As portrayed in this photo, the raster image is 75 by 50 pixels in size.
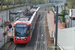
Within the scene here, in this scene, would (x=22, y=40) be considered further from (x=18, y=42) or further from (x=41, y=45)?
(x=41, y=45)

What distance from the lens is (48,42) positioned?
1466 centimetres

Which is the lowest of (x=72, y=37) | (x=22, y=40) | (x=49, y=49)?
(x=49, y=49)

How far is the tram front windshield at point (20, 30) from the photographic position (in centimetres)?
1298

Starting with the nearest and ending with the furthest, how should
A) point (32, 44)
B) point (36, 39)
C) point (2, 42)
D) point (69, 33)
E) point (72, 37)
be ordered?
point (72, 37)
point (69, 33)
point (2, 42)
point (32, 44)
point (36, 39)

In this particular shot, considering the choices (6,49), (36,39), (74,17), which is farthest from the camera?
(74,17)

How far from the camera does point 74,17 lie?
26.5 meters

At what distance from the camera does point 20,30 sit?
1304 centimetres

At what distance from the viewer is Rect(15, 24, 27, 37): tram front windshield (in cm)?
1298

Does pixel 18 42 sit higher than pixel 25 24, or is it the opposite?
pixel 25 24

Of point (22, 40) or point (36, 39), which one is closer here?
point (22, 40)

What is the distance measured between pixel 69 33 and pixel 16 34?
5.63m

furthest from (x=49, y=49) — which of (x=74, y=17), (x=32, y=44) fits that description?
(x=74, y=17)

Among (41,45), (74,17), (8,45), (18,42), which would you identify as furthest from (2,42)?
(74,17)

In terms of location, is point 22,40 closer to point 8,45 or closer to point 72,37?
point 8,45
